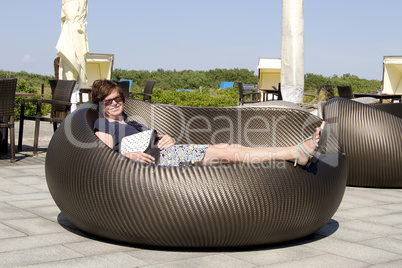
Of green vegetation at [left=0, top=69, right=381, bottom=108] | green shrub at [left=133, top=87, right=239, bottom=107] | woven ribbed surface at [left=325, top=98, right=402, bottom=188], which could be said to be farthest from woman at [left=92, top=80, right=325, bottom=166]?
green vegetation at [left=0, top=69, right=381, bottom=108]

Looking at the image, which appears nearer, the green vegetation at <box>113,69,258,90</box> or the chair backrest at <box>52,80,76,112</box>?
the chair backrest at <box>52,80,76,112</box>

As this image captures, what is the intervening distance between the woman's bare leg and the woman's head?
2.83ft

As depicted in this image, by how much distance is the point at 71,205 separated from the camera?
3393mm

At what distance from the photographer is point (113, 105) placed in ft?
13.9

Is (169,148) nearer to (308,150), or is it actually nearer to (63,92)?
(308,150)

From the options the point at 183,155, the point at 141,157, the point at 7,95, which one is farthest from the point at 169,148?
the point at 7,95

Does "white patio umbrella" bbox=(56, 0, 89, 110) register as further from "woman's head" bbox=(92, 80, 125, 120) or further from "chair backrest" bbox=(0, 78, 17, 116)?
"woman's head" bbox=(92, 80, 125, 120)

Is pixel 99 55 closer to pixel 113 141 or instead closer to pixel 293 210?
pixel 113 141

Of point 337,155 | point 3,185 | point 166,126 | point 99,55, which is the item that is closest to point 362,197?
point 337,155

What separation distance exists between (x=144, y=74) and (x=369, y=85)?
15.5 metres

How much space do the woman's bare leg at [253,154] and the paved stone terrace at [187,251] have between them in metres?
0.58

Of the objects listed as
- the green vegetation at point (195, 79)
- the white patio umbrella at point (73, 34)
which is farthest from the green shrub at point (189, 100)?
the green vegetation at point (195, 79)

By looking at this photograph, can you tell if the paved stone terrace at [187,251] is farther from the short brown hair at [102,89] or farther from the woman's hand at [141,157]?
the short brown hair at [102,89]

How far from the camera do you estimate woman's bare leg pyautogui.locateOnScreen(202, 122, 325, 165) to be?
11.0 ft
